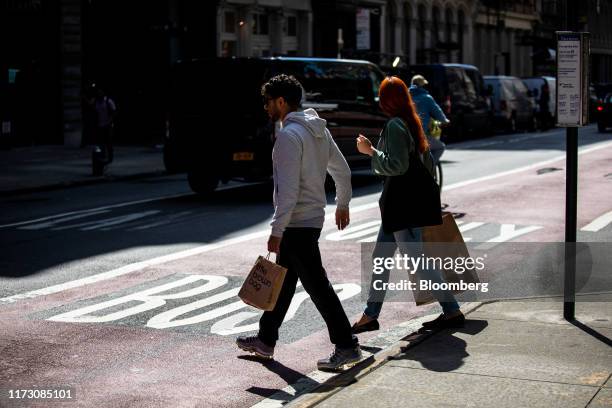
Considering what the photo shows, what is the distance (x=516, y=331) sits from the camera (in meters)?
7.52

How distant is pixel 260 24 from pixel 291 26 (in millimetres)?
2506

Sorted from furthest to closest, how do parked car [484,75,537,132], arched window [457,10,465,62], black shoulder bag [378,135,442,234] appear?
arched window [457,10,465,62], parked car [484,75,537,132], black shoulder bag [378,135,442,234]

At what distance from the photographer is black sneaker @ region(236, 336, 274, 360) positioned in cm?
727

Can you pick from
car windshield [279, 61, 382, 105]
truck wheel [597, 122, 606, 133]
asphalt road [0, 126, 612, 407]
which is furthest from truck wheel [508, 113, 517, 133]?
car windshield [279, 61, 382, 105]

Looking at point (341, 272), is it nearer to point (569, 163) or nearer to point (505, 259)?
point (505, 259)

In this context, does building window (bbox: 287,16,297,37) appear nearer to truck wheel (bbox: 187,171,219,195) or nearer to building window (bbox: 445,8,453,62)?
building window (bbox: 445,8,453,62)

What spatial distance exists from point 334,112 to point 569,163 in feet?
35.7

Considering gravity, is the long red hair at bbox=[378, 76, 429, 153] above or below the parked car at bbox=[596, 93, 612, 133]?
above

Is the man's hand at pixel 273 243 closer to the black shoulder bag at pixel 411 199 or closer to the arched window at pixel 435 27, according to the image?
the black shoulder bag at pixel 411 199

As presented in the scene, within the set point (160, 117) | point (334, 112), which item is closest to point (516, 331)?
point (334, 112)

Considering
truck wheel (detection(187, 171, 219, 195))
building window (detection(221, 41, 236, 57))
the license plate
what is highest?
building window (detection(221, 41, 236, 57))

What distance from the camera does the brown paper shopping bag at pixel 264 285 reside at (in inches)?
268

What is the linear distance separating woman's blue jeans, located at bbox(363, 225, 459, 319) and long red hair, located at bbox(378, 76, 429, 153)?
0.59 meters

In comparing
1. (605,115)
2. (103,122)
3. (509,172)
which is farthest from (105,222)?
(605,115)
